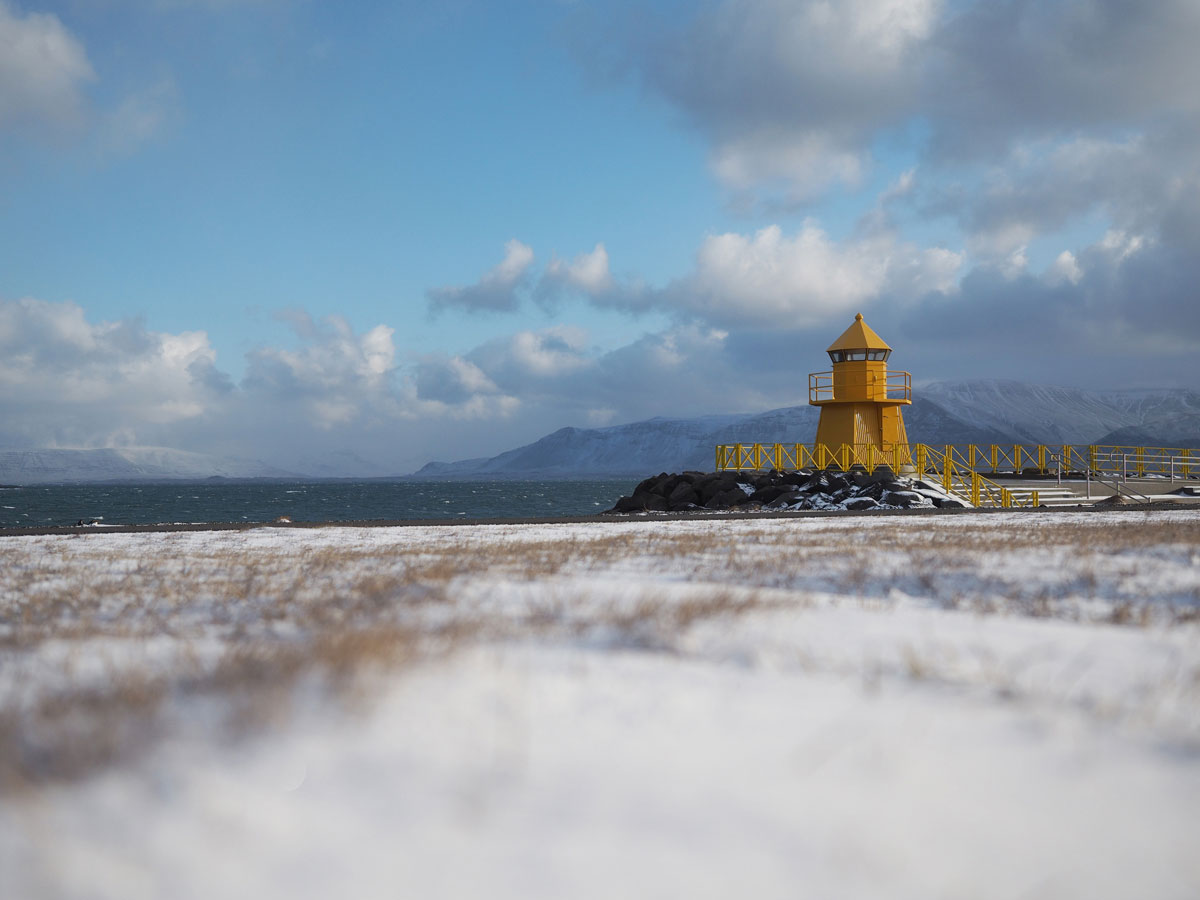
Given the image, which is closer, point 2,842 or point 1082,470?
point 2,842

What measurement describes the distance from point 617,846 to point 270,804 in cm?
87

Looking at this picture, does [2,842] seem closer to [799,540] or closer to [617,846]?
[617,846]

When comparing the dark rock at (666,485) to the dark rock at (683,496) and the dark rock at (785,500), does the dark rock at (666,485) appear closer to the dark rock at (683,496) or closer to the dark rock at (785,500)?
the dark rock at (683,496)

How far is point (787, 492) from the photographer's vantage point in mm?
28828

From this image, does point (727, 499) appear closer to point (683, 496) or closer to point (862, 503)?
point (683, 496)

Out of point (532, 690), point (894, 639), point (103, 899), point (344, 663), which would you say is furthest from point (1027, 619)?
point (103, 899)

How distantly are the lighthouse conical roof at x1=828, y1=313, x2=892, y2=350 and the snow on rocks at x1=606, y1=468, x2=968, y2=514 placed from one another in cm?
600

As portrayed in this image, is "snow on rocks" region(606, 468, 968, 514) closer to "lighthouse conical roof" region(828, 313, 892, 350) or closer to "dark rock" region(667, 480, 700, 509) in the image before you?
"dark rock" region(667, 480, 700, 509)

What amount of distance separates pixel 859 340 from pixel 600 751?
34067mm

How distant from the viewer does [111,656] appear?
321 cm

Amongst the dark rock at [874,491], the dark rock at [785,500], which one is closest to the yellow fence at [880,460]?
the dark rock at [785,500]

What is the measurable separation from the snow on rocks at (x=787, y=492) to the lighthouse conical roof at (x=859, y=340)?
5997mm

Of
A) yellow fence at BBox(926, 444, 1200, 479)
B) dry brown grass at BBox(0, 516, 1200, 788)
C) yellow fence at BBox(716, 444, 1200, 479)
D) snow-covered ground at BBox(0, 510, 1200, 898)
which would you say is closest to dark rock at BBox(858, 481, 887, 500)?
yellow fence at BBox(716, 444, 1200, 479)

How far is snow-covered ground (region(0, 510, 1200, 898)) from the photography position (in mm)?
1940
